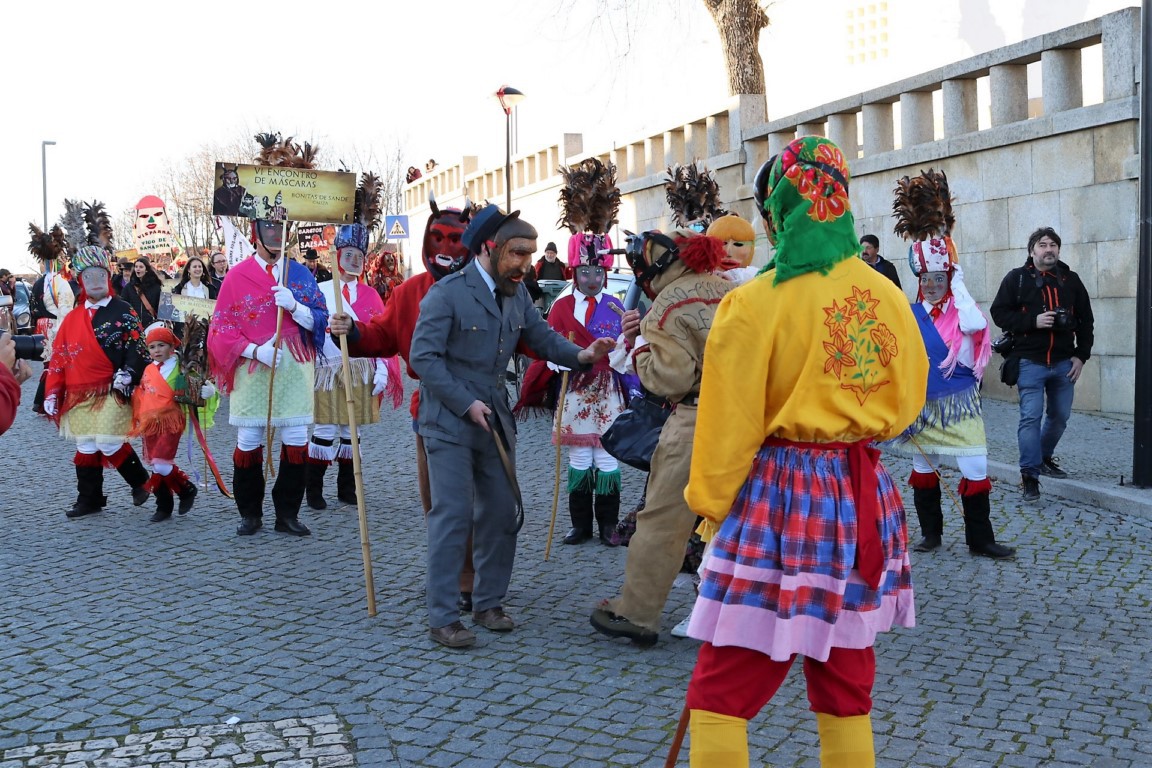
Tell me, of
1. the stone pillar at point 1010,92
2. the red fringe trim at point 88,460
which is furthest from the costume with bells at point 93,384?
the stone pillar at point 1010,92

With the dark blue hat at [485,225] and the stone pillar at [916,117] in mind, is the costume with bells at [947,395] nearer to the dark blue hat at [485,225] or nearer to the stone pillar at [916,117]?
Result: the dark blue hat at [485,225]

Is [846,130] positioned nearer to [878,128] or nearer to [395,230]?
[878,128]

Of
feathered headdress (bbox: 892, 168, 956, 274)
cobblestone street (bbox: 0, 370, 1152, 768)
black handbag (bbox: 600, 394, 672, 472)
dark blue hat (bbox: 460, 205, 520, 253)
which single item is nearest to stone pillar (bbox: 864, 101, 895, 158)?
feathered headdress (bbox: 892, 168, 956, 274)

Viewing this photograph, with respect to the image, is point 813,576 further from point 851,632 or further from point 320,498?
point 320,498

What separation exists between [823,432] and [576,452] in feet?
14.6

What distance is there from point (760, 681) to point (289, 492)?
210 inches

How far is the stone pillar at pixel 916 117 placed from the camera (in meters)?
14.6

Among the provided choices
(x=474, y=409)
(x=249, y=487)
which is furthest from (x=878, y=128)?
(x=474, y=409)

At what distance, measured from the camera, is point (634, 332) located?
5.17m

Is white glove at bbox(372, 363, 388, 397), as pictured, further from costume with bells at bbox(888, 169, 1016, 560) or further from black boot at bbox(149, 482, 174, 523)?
A: costume with bells at bbox(888, 169, 1016, 560)

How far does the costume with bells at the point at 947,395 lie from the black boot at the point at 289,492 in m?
3.79

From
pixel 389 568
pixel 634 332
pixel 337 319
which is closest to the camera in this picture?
pixel 634 332

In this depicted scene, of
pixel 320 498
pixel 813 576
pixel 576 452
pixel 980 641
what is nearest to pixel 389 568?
pixel 576 452

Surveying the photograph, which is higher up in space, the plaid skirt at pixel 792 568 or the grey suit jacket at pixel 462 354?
the grey suit jacket at pixel 462 354
